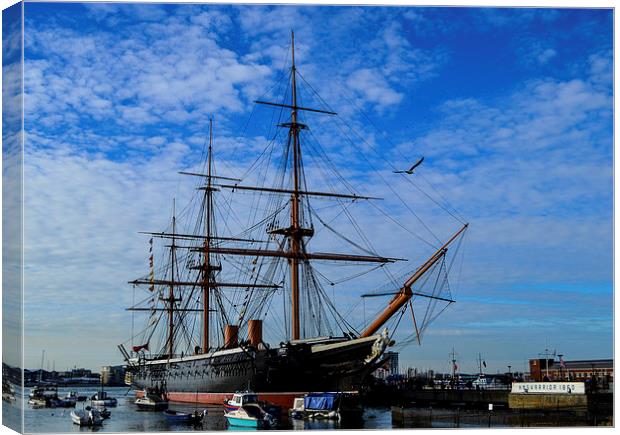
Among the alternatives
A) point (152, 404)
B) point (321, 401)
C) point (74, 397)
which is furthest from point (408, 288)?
point (74, 397)

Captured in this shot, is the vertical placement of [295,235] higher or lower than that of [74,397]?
higher

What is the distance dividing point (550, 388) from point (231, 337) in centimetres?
2030

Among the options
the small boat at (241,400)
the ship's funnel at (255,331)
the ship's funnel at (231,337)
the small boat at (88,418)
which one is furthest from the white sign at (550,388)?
the small boat at (88,418)

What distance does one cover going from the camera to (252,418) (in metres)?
36.7

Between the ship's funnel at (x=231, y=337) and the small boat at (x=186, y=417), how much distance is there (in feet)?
19.1

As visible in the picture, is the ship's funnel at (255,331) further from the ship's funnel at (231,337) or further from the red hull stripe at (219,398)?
the red hull stripe at (219,398)

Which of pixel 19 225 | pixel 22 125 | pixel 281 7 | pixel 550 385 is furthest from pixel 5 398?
pixel 550 385

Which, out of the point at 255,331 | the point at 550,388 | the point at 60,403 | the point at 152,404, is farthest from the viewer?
the point at 60,403

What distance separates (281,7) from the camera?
2934 centimetres

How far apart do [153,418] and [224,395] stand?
465cm

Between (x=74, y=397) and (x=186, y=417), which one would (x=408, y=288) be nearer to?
(x=186, y=417)

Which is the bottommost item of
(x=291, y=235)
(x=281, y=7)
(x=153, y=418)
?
(x=153, y=418)

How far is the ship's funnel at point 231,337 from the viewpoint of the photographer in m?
53.2

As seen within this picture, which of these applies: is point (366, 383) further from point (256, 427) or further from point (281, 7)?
point (281, 7)
